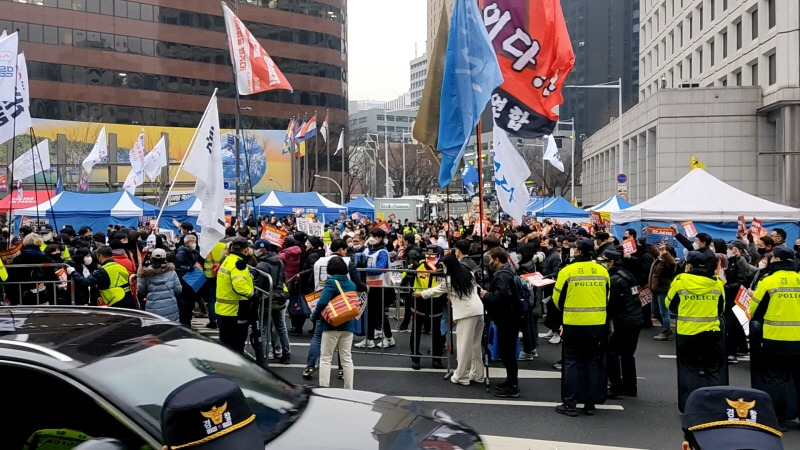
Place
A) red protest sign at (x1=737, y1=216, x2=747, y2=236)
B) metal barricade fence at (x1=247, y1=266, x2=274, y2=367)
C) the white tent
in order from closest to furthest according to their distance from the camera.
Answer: metal barricade fence at (x1=247, y1=266, x2=274, y2=367) → red protest sign at (x1=737, y1=216, x2=747, y2=236) → the white tent

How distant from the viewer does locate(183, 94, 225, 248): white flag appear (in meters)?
10.6

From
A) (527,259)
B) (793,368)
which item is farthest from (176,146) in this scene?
(793,368)

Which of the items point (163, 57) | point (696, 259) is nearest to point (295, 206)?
point (696, 259)

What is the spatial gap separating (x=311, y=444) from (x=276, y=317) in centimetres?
688

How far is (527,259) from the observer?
12.5 metres

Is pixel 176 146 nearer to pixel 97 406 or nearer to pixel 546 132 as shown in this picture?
pixel 546 132

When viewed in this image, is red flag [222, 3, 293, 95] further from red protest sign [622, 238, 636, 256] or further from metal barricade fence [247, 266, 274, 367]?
red protest sign [622, 238, 636, 256]

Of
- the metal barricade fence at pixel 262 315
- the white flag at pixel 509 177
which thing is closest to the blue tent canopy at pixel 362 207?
the white flag at pixel 509 177

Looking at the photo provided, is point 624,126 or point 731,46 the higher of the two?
point 731,46

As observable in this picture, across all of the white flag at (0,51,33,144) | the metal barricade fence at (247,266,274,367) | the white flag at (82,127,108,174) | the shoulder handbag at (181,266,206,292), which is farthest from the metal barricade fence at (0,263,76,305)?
the white flag at (82,127,108,174)

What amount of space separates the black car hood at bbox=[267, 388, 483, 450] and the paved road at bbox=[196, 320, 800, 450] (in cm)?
258

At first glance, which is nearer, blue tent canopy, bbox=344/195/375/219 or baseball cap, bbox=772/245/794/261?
baseball cap, bbox=772/245/794/261

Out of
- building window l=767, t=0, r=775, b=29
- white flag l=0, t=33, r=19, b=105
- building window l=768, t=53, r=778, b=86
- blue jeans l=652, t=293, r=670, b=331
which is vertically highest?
building window l=767, t=0, r=775, b=29

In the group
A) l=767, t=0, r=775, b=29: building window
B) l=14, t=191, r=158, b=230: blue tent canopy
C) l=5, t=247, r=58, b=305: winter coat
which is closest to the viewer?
l=5, t=247, r=58, b=305: winter coat
